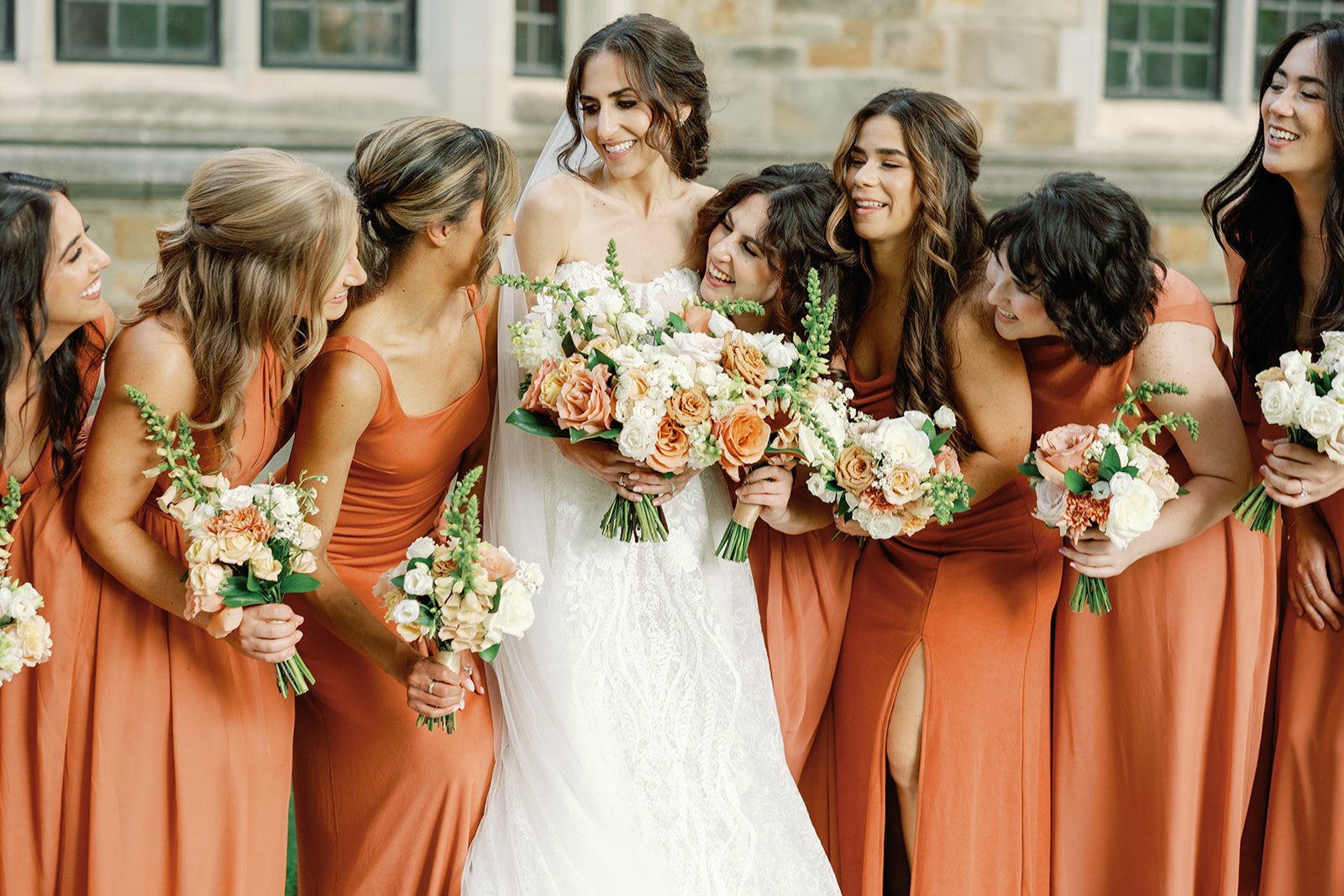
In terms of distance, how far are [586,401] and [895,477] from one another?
0.78 metres

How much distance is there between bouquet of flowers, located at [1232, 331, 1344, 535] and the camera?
11.4ft

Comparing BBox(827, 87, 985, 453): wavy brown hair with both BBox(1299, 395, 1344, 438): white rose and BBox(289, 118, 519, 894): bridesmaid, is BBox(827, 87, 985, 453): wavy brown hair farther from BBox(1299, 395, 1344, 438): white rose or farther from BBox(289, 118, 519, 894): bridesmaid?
BBox(289, 118, 519, 894): bridesmaid

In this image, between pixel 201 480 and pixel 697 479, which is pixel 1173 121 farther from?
pixel 201 480

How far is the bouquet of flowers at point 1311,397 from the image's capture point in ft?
11.4

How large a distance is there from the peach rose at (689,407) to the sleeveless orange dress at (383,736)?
0.66 metres

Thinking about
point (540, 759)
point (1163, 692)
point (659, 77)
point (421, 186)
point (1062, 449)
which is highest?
point (659, 77)

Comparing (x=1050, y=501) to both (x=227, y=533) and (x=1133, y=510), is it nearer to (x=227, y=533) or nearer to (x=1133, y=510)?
(x=1133, y=510)

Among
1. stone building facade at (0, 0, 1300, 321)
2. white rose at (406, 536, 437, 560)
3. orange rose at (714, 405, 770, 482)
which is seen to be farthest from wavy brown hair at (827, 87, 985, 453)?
stone building facade at (0, 0, 1300, 321)

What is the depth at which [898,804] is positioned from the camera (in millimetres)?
4176

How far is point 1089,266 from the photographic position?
3.70 m

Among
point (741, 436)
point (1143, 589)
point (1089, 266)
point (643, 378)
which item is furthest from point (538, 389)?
point (1143, 589)

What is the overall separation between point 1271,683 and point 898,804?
1.10 m

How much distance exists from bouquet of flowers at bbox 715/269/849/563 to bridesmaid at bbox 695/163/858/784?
369 mm

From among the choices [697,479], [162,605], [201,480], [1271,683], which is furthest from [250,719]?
[1271,683]
